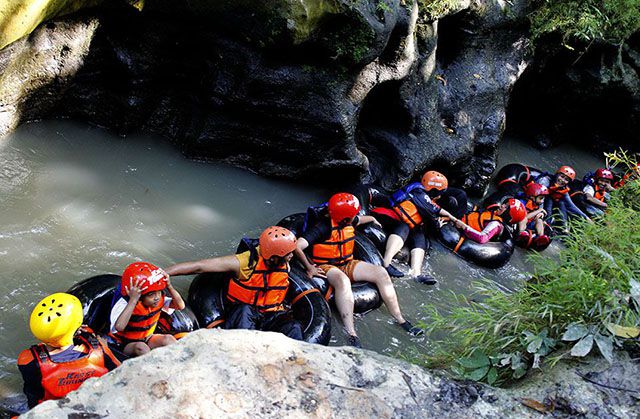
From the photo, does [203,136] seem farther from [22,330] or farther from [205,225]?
[22,330]

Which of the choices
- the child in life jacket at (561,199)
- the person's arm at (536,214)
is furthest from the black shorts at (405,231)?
the child in life jacket at (561,199)

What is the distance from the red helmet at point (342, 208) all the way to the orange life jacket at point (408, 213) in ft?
4.91

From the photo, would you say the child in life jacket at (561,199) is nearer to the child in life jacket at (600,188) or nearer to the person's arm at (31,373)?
the child in life jacket at (600,188)

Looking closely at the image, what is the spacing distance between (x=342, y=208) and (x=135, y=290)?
8.52 feet

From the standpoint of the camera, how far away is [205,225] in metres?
6.45

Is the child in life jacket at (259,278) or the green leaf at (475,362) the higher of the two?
the green leaf at (475,362)

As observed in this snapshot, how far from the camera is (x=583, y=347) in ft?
8.26

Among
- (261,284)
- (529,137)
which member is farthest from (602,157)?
(261,284)

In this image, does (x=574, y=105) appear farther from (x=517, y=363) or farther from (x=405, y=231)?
(x=517, y=363)

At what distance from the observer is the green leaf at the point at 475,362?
8.98 feet

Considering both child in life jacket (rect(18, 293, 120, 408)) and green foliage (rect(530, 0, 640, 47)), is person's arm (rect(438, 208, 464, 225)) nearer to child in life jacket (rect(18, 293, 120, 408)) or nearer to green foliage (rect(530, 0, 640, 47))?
green foliage (rect(530, 0, 640, 47))

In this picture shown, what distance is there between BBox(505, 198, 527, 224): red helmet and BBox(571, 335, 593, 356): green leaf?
5958 millimetres

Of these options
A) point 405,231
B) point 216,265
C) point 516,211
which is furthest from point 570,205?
point 216,265

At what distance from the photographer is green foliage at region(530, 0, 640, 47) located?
939 centimetres
